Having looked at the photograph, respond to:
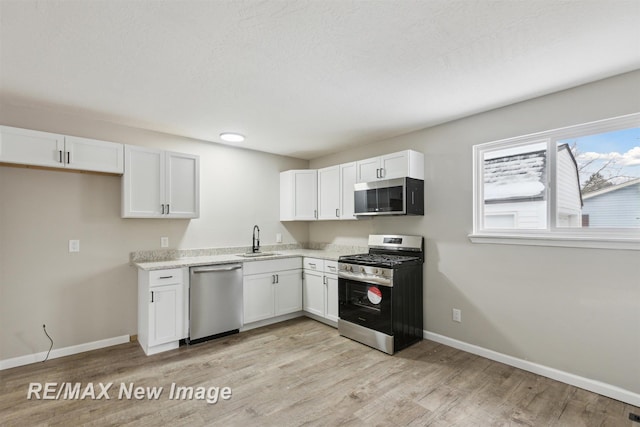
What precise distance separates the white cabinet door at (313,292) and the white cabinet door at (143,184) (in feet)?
6.74

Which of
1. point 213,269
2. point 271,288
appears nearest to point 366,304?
point 271,288

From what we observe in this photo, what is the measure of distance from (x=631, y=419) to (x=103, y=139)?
518cm

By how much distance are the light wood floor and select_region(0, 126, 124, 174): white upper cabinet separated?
191 cm

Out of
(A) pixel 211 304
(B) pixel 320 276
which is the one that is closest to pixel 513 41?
(B) pixel 320 276

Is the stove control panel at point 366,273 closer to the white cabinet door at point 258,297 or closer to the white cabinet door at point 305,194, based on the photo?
the white cabinet door at point 258,297

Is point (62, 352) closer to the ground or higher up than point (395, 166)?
closer to the ground

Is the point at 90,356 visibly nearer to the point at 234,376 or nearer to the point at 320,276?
the point at 234,376

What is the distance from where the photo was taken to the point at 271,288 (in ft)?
13.2

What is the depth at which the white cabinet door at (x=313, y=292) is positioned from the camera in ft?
13.3

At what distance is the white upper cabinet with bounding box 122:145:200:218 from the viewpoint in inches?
129

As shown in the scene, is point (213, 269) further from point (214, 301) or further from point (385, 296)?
point (385, 296)

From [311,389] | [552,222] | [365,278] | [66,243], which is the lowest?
[311,389]

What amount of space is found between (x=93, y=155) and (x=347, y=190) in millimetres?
2922

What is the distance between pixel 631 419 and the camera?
2.07m
